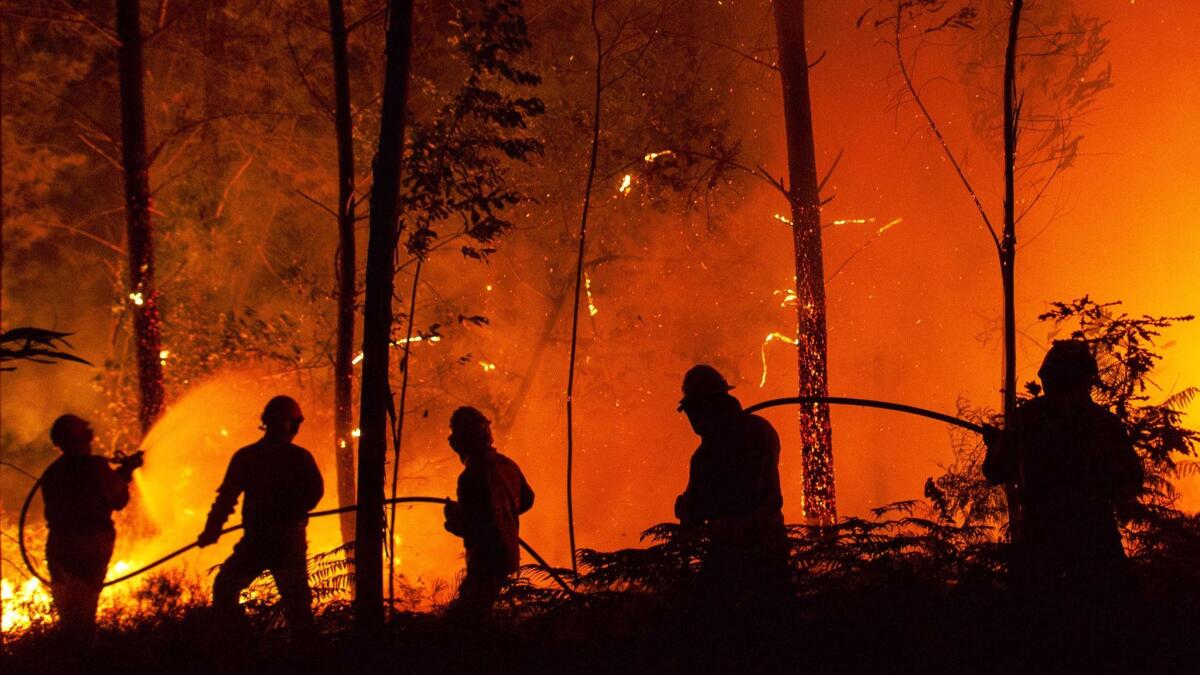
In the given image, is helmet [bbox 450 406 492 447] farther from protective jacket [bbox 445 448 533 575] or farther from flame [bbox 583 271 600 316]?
flame [bbox 583 271 600 316]


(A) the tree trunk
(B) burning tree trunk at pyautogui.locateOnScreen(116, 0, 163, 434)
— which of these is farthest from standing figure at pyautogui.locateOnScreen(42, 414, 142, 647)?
(B) burning tree trunk at pyautogui.locateOnScreen(116, 0, 163, 434)

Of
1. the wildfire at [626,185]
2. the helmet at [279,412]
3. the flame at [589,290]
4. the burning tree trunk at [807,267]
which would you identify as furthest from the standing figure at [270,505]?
the flame at [589,290]

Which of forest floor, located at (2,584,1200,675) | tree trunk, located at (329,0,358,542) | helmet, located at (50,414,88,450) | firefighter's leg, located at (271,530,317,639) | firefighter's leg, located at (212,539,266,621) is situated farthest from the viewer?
tree trunk, located at (329,0,358,542)

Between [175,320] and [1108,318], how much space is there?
1644cm

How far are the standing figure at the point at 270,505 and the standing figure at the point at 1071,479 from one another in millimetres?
4608

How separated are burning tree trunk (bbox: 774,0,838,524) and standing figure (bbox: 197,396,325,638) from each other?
7.28 meters

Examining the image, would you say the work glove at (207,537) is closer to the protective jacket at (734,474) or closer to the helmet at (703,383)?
the protective jacket at (734,474)

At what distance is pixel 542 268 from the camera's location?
20.4 metres

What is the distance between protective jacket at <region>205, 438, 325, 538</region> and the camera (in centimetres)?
627

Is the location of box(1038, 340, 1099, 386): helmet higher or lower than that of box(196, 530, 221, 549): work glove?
higher

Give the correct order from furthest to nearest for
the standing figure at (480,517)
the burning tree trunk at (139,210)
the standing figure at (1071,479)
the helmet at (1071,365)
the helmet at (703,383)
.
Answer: the burning tree trunk at (139,210)
the standing figure at (480,517)
the helmet at (703,383)
the helmet at (1071,365)
the standing figure at (1071,479)

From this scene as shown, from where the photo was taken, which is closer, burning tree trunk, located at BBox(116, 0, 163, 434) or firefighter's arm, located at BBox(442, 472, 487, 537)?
firefighter's arm, located at BBox(442, 472, 487, 537)

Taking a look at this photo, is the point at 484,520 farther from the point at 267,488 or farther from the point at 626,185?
the point at 626,185

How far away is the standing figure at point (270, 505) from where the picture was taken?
6176 mm
